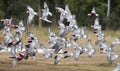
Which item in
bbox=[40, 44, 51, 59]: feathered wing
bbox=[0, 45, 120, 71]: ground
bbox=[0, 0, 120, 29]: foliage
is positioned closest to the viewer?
bbox=[0, 45, 120, 71]: ground

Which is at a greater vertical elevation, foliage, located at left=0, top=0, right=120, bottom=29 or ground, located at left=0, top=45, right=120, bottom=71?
foliage, located at left=0, top=0, right=120, bottom=29

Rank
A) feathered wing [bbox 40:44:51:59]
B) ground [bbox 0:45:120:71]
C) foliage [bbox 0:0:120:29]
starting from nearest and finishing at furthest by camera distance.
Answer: ground [bbox 0:45:120:71] → feathered wing [bbox 40:44:51:59] → foliage [bbox 0:0:120:29]

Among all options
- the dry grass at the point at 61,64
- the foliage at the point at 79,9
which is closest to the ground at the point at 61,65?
the dry grass at the point at 61,64

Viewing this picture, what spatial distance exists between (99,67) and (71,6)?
33.0m

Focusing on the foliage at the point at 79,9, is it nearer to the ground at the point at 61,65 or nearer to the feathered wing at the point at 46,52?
the ground at the point at 61,65

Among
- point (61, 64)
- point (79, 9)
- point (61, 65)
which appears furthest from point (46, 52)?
point (79, 9)

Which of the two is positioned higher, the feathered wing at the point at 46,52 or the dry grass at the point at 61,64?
the feathered wing at the point at 46,52

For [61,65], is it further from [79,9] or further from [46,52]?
[79,9]

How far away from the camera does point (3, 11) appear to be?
53125mm

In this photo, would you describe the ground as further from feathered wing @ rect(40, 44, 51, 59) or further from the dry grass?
feathered wing @ rect(40, 44, 51, 59)

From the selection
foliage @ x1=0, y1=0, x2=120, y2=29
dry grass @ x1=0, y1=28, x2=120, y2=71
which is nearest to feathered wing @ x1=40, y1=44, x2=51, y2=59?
dry grass @ x1=0, y1=28, x2=120, y2=71

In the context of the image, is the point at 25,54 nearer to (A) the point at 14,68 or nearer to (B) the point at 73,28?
(A) the point at 14,68

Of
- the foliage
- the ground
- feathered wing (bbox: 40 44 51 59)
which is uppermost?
the foliage

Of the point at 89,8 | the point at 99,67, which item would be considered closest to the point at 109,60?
the point at 99,67
